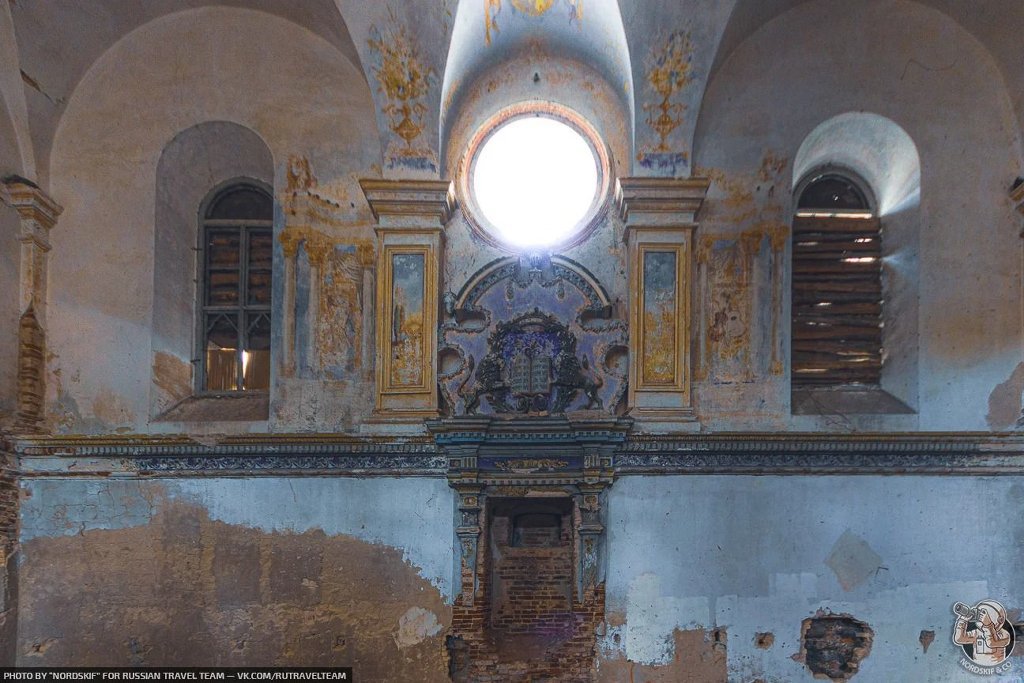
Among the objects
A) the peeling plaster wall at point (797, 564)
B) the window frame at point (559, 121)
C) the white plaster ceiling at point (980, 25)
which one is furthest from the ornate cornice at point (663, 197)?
the peeling plaster wall at point (797, 564)

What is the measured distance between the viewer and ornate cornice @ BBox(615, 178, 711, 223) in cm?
791

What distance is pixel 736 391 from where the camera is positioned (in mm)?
7895

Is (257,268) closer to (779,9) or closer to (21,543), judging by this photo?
(21,543)

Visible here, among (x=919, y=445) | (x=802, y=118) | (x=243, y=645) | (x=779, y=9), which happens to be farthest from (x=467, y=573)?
(x=779, y=9)

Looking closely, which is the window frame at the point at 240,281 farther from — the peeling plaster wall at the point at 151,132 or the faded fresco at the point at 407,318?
the faded fresco at the point at 407,318

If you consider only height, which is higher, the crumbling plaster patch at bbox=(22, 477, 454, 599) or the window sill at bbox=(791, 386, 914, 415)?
the window sill at bbox=(791, 386, 914, 415)

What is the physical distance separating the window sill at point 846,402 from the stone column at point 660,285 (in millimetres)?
1170

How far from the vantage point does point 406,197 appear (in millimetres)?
7965

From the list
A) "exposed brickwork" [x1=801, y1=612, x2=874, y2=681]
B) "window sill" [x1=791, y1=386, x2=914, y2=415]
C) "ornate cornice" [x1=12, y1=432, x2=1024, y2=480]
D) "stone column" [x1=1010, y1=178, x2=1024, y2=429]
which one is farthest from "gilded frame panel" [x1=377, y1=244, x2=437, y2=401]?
"stone column" [x1=1010, y1=178, x2=1024, y2=429]

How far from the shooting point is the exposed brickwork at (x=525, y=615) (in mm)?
7633

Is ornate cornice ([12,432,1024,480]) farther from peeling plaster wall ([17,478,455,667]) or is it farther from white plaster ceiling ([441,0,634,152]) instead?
white plaster ceiling ([441,0,634,152])

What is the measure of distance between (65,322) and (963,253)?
27.5 ft

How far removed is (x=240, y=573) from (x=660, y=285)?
463 centimetres

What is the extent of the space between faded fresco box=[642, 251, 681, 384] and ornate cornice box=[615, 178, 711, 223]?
368 millimetres
